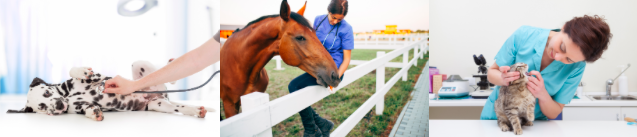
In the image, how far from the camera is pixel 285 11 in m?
1.00

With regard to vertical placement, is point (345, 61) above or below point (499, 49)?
below

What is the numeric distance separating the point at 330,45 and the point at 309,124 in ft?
1.03

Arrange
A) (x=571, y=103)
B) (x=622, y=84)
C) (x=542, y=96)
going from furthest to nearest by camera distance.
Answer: (x=622, y=84) < (x=571, y=103) < (x=542, y=96)

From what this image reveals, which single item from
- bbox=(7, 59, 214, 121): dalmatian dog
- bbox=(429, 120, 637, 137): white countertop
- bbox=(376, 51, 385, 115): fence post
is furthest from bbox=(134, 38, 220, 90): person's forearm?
bbox=(429, 120, 637, 137): white countertop

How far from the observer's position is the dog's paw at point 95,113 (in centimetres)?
165

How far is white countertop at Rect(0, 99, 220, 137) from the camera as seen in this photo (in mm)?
1469

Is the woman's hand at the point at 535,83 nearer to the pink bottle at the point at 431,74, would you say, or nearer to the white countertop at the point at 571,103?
the white countertop at the point at 571,103

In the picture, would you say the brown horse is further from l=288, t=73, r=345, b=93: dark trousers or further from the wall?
the wall

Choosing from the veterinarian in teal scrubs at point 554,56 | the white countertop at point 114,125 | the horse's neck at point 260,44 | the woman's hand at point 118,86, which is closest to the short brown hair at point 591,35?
the veterinarian in teal scrubs at point 554,56

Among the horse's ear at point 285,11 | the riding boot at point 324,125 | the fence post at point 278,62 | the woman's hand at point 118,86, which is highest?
the horse's ear at point 285,11

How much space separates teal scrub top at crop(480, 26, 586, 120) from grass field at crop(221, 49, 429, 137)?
0.38 meters

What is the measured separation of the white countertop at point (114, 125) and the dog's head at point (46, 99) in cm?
4

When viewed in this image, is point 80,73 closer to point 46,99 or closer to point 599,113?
point 46,99

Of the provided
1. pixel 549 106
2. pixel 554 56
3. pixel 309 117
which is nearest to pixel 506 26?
pixel 549 106
